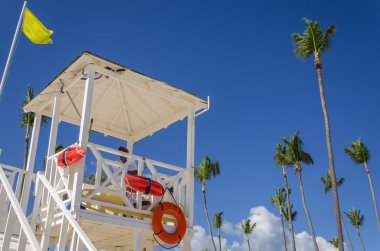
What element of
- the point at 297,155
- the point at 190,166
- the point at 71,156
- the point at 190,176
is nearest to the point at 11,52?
the point at 71,156

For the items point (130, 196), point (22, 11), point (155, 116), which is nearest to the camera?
point (130, 196)

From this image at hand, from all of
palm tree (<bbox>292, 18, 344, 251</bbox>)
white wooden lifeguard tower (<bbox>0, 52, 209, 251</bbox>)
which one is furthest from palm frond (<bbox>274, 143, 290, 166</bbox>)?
white wooden lifeguard tower (<bbox>0, 52, 209, 251</bbox>)

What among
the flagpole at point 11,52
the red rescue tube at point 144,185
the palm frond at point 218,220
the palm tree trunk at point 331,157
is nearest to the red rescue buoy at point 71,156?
the red rescue tube at point 144,185

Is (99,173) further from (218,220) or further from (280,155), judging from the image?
(218,220)

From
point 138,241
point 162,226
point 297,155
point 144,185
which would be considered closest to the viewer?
point 138,241

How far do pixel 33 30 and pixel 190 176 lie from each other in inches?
202

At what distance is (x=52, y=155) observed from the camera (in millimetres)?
9961

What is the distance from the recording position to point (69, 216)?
24.4 ft

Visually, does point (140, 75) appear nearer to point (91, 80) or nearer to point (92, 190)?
point (91, 80)

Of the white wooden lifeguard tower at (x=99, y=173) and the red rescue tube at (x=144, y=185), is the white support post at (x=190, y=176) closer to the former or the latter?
the white wooden lifeguard tower at (x=99, y=173)

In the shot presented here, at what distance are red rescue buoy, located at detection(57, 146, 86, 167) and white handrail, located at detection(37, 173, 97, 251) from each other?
0.55 metres

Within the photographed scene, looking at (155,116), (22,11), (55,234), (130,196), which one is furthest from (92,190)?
(22,11)

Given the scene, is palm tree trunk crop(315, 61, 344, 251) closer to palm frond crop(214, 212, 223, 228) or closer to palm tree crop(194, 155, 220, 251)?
palm tree crop(194, 155, 220, 251)

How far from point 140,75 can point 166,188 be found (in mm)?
2592
